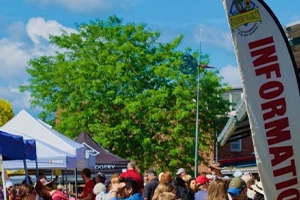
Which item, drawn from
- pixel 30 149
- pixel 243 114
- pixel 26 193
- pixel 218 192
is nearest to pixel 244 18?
pixel 218 192

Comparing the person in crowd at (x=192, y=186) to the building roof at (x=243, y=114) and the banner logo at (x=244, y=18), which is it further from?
the banner logo at (x=244, y=18)

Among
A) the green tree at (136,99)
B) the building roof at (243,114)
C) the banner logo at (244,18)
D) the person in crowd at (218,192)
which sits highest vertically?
the green tree at (136,99)

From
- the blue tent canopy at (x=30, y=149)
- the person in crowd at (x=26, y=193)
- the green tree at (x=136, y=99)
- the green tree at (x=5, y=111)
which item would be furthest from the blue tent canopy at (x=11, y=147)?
the green tree at (x=5, y=111)

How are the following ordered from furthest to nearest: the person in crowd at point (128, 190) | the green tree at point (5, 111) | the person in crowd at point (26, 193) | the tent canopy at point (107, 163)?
the green tree at point (5, 111) < the tent canopy at point (107, 163) < the person in crowd at point (26, 193) < the person in crowd at point (128, 190)

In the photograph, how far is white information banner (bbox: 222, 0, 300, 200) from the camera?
4.18 meters

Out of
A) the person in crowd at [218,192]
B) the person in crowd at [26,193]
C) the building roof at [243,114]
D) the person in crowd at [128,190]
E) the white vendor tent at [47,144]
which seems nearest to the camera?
the person in crowd at [218,192]

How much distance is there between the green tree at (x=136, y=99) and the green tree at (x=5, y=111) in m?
30.8

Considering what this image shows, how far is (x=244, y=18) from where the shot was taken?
420 centimetres

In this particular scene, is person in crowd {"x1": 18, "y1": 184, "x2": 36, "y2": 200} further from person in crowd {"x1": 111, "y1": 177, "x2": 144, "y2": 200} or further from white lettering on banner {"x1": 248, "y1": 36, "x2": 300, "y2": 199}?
white lettering on banner {"x1": 248, "y1": 36, "x2": 300, "y2": 199}

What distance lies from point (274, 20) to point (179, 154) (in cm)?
4171

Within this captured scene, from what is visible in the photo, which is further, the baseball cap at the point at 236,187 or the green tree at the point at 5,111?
the green tree at the point at 5,111

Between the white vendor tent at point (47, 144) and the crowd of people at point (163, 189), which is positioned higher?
the white vendor tent at point (47, 144)

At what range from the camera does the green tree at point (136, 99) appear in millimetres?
45344

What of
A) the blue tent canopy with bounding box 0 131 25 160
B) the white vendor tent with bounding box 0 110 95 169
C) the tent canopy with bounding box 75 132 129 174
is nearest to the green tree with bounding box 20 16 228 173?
the tent canopy with bounding box 75 132 129 174
